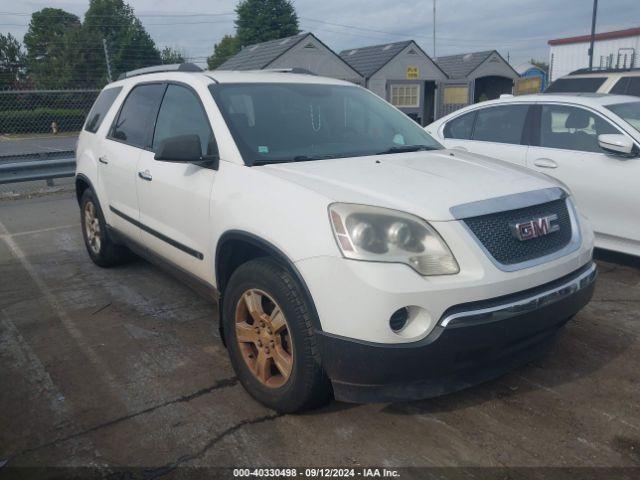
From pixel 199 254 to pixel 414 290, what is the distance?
1.61 metres

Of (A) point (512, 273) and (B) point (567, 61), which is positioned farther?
(B) point (567, 61)

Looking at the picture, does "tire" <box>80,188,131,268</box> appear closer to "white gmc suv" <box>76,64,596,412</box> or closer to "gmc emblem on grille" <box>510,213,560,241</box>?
"white gmc suv" <box>76,64,596,412</box>

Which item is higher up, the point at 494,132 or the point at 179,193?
the point at 494,132

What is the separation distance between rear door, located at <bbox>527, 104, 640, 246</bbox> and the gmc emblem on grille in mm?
2406

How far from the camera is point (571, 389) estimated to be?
323 cm

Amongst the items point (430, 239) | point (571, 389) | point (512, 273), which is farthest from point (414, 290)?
point (571, 389)

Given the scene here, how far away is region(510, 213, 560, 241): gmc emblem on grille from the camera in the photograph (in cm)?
272

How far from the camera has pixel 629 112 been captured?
540 cm

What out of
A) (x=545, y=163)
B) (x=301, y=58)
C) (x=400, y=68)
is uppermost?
(x=301, y=58)

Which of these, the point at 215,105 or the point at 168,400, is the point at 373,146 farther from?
the point at 168,400

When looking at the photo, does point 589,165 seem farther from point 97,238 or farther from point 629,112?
point 97,238

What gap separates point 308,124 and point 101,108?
2.67 m

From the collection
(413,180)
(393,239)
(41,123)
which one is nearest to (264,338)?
(393,239)

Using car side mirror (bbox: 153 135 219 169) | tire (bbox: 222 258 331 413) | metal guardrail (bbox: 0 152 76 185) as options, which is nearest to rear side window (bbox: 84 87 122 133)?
car side mirror (bbox: 153 135 219 169)
